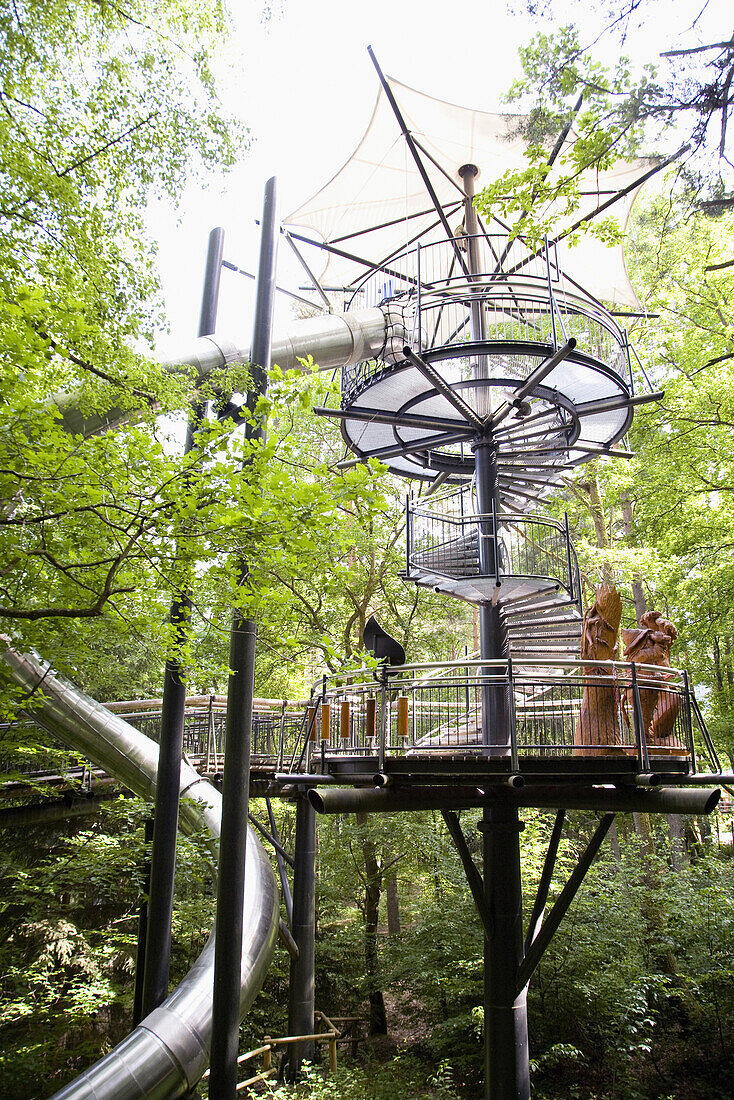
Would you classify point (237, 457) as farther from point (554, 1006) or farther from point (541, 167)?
point (554, 1006)

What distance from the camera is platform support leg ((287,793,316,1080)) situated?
11.3 m

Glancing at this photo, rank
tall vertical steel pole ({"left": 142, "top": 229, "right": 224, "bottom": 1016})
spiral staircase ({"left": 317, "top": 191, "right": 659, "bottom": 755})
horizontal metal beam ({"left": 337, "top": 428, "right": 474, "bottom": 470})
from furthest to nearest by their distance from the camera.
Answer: horizontal metal beam ({"left": 337, "top": 428, "right": 474, "bottom": 470}) → spiral staircase ({"left": 317, "top": 191, "right": 659, "bottom": 755}) → tall vertical steel pole ({"left": 142, "top": 229, "right": 224, "bottom": 1016})

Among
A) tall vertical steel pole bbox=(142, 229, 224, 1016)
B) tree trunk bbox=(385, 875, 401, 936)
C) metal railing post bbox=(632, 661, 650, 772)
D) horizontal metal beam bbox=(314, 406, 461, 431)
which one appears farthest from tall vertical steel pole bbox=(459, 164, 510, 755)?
tree trunk bbox=(385, 875, 401, 936)

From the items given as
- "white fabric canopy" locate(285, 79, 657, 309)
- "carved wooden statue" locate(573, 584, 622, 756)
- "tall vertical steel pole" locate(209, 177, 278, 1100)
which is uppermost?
"white fabric canopy" locate(285, 79, 657, 309)

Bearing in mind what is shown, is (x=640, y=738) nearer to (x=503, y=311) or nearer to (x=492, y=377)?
(x=492, y=377)

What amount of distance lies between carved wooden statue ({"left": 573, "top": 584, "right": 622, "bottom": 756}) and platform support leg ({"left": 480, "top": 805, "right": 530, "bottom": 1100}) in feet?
5.42

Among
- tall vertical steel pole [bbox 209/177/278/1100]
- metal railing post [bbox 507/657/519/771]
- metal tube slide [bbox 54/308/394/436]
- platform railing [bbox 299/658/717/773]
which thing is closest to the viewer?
metal railing post [bbox 507/657/519/771]

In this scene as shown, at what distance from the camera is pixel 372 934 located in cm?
1702

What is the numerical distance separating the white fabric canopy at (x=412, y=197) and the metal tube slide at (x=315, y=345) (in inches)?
60.2

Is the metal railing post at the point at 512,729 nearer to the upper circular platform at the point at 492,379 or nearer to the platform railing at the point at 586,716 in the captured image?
the platform railing at the point at 586,716

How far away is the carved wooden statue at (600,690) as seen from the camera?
7.73 metres

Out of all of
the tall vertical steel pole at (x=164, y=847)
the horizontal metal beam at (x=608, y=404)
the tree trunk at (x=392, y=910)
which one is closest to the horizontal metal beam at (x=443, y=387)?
the horizontal metal beam at (x=608, y=404)

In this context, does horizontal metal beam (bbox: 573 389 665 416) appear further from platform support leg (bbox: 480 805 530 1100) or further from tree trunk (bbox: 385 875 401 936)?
tree trunk (bbox: 385 875 401 936)

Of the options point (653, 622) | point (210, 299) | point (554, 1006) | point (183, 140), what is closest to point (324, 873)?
point (554, 1006)
